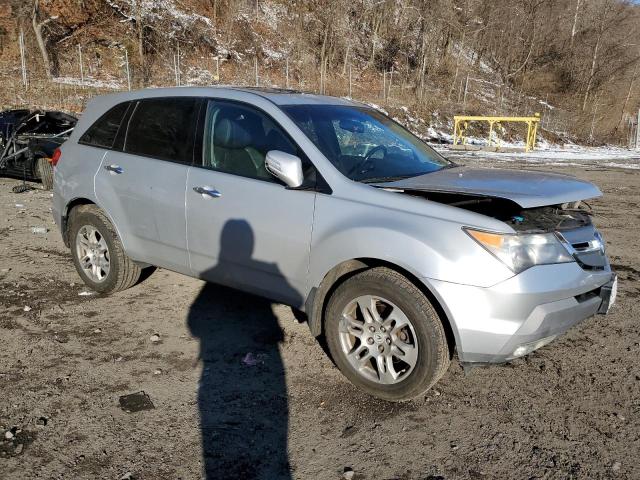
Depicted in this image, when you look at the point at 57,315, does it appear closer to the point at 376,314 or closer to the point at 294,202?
the point at 294,202

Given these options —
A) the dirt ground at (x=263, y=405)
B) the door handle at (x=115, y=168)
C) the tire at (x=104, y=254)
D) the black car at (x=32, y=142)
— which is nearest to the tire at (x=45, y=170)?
the black car at (x=32, y=142)

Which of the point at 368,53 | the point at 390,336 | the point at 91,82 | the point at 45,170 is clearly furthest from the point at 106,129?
the point at 368,53

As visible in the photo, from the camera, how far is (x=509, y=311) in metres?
3.09

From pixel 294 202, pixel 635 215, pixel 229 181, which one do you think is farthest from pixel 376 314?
pixel 635 215

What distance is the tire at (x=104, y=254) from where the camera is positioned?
197 inches

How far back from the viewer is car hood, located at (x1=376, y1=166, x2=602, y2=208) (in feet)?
10.9

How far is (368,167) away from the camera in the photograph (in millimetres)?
4012

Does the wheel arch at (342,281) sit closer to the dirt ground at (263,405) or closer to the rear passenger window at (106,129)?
the dirt ground at (263,405)

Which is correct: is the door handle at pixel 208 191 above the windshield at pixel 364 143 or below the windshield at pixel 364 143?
below

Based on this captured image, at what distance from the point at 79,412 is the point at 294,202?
1822 mm

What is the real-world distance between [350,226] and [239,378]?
1262 mm

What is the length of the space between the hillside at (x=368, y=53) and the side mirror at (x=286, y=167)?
23.0 metres

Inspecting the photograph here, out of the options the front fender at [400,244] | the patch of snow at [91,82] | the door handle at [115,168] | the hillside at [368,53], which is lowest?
the front fender at [400,244]

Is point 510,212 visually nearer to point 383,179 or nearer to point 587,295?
point 587,295
